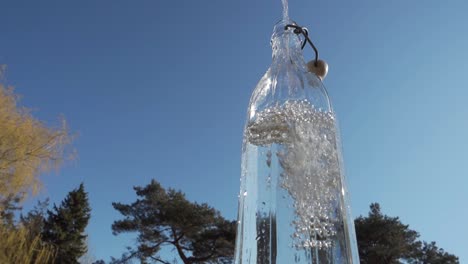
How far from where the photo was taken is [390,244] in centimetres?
1033

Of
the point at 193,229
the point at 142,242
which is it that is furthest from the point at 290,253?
the point at 142,242

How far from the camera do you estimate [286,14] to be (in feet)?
4.52

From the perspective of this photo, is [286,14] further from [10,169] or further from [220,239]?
[220,239]

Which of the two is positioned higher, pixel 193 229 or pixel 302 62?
pixel 193 229

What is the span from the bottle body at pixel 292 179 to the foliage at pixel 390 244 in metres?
10.3

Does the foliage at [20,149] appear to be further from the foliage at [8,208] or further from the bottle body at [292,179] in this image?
the bottle body at [292,179]

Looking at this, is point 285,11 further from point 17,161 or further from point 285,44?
point 17,161

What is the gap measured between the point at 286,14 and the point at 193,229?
10.8 metres

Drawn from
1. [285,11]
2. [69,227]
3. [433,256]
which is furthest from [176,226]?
[285,11]

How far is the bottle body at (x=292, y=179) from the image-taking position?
933mm

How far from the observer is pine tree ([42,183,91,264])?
41.2 ft

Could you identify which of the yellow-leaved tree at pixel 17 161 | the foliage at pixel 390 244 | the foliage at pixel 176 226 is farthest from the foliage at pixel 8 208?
the foliage at pixel 390 244

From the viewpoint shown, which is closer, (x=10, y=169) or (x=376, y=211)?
(x=10, y=169)

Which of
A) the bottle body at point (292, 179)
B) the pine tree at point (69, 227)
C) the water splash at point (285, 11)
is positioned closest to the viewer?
the bottle body at point (292, 179)
